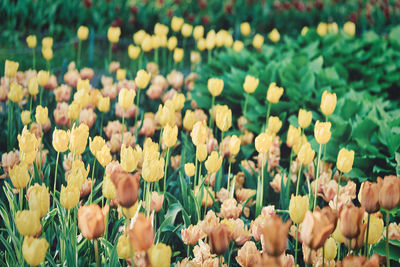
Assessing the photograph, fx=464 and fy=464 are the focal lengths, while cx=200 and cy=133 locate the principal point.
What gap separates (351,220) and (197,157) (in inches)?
28.4

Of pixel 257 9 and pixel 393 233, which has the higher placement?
pixel 257 9

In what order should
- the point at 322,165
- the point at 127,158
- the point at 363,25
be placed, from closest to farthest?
the point at 127,158
the point at 322,165
the point at 363,25

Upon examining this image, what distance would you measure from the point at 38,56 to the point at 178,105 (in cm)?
271

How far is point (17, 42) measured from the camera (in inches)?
197

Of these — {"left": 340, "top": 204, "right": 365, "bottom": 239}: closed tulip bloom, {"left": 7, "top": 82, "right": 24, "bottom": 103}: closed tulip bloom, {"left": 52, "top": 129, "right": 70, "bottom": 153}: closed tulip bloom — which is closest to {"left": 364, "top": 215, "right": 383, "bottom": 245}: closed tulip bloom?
{"left": 340, "top": 204, "right": 365, "bottom": 239}: closed tulip bloom

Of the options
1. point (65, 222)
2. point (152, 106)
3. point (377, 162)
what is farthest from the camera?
point (152, 106)

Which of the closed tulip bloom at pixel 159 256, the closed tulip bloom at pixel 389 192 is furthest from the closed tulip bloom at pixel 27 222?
the closed tulip bloom at pixel 389 192

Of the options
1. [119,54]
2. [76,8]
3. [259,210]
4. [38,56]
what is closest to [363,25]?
[119,54]

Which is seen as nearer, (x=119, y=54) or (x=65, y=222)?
(x=65, y=222)

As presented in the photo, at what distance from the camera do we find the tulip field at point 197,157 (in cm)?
119

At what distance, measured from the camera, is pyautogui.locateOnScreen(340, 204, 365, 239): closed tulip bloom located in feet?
3.52

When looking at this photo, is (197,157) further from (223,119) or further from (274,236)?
(274,236)

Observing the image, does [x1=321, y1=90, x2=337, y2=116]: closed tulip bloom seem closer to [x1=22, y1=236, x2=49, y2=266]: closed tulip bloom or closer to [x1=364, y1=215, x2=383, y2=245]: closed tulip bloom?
[x1=364, y1=215, x2=383, y2=245]: closed tulip bloom

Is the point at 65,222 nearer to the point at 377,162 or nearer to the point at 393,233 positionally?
the point at 393,233
